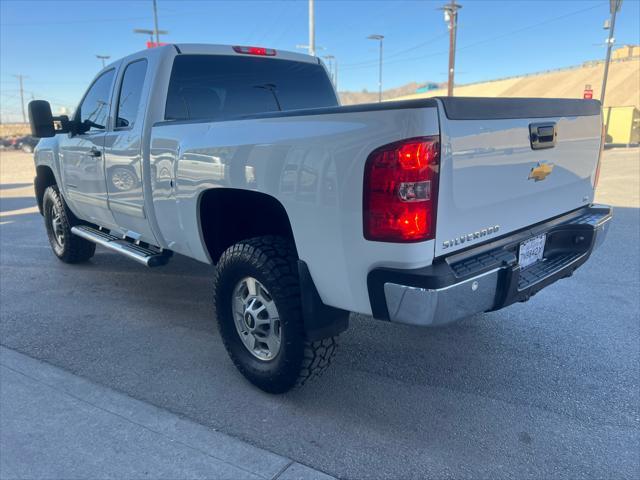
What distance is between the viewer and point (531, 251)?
110 inches

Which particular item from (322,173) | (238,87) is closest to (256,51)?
(238,87)

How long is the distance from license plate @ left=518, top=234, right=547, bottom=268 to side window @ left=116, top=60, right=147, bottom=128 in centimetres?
293

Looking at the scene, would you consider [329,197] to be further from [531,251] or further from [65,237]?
[65,237]

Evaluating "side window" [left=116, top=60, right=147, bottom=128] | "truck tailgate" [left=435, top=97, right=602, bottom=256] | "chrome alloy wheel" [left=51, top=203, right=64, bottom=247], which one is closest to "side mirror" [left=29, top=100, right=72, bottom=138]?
"side window" [left=116, top=60, right=147, bottom=128]

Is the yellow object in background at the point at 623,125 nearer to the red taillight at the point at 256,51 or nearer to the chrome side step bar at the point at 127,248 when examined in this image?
the red taillight at the point at 256,51

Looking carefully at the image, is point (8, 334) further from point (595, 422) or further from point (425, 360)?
point (595, 422)

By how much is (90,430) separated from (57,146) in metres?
3.60

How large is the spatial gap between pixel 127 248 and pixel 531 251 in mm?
3115

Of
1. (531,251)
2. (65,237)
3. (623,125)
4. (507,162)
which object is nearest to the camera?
(507,162)

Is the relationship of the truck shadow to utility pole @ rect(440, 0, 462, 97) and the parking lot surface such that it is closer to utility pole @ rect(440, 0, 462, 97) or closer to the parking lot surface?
the parking lot surface

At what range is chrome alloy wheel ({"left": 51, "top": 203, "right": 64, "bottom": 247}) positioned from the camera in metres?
5.49

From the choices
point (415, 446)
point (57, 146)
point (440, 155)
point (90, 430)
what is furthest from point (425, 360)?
point (57, 146)

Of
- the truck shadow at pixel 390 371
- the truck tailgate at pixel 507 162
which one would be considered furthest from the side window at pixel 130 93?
the truck tailgate at pixel 507 162

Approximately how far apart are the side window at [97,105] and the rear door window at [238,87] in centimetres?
103
